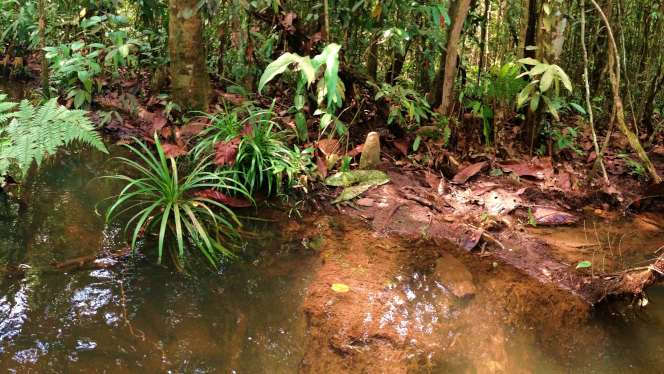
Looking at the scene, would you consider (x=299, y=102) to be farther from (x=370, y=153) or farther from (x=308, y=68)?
(x=308, y=68)

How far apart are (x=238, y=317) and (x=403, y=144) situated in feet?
8.36

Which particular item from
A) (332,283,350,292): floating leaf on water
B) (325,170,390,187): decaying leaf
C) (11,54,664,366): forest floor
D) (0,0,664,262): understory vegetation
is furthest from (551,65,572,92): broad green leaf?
(332,283,350,292): floating leaf on water

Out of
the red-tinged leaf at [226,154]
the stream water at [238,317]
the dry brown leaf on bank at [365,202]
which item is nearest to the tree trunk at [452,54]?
the dry brown leaf on bank at [365,202]

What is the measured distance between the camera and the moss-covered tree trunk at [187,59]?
414 centimetres

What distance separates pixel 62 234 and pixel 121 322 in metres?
0.94

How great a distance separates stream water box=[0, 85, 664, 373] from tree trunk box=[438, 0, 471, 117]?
1978 millimetres

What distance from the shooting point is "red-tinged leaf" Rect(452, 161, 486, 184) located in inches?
151

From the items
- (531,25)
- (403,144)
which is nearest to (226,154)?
(403,144)

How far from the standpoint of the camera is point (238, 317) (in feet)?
7.18

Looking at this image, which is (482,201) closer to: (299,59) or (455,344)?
(455,344)

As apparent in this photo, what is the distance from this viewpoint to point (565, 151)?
4348 mm

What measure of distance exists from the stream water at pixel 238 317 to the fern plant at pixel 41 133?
20.4 inches

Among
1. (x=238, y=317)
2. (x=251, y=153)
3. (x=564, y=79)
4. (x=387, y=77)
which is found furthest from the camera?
(x=387, y=77)

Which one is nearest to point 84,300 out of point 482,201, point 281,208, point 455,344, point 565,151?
point 281,208
